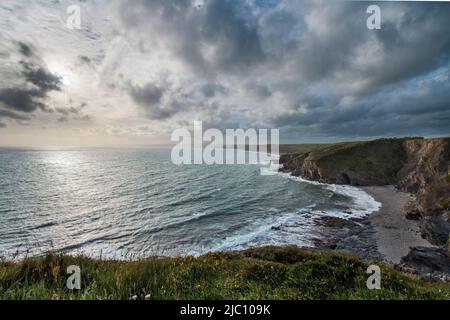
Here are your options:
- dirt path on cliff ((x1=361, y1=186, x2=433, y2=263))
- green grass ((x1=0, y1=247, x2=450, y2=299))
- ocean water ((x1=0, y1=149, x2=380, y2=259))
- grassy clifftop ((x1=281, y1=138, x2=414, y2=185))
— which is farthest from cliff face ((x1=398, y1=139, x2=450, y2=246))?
green grass ((x1=0, y1=247, x2=450, y2=299))

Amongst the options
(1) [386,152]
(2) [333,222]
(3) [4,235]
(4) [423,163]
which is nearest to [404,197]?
(4) [423,163]

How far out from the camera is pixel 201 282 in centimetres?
583

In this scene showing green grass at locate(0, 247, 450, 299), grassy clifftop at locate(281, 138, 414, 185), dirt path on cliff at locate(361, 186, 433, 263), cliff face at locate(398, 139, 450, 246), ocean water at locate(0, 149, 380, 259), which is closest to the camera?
green grass at locate(0, 247, 450, 299)

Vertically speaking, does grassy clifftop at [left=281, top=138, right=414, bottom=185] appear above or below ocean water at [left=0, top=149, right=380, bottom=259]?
above

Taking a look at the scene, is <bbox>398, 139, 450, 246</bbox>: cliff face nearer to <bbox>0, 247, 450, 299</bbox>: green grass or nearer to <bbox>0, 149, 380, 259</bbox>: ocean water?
<bbox>0, 149, 380, 259</bbox>: ocean water

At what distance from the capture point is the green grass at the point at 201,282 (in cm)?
480

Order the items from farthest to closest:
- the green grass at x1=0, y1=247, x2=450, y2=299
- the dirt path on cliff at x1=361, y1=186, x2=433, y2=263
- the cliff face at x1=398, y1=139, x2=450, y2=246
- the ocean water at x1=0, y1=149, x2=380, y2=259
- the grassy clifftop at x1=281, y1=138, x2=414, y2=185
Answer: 1. the grassy clifftop at x1=281, y1=138, x2=414, y2=185
2. the cliff face at x1=398, y1=139, x2=450, y2=246
3. the ocean water at x1=0, y1=149, x2=380, y2=259
4. the dirt path on cliff at x1=361, y1=186, x2=433, y2=263
5. the green grass at x1=0, y1=247, x2=450, y2=299

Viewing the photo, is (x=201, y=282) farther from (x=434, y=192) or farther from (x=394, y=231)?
(x=434, y=192)

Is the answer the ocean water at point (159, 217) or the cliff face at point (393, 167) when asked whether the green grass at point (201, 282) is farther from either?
the cliff face at point (393, 167)

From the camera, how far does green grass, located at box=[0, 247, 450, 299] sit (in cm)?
480

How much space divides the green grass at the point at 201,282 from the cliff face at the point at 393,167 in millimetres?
32904

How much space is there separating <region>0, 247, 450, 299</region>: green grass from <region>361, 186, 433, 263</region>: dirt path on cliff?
74.0 feet

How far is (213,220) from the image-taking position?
34500 mm

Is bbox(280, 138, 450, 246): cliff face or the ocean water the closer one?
the ocean water
